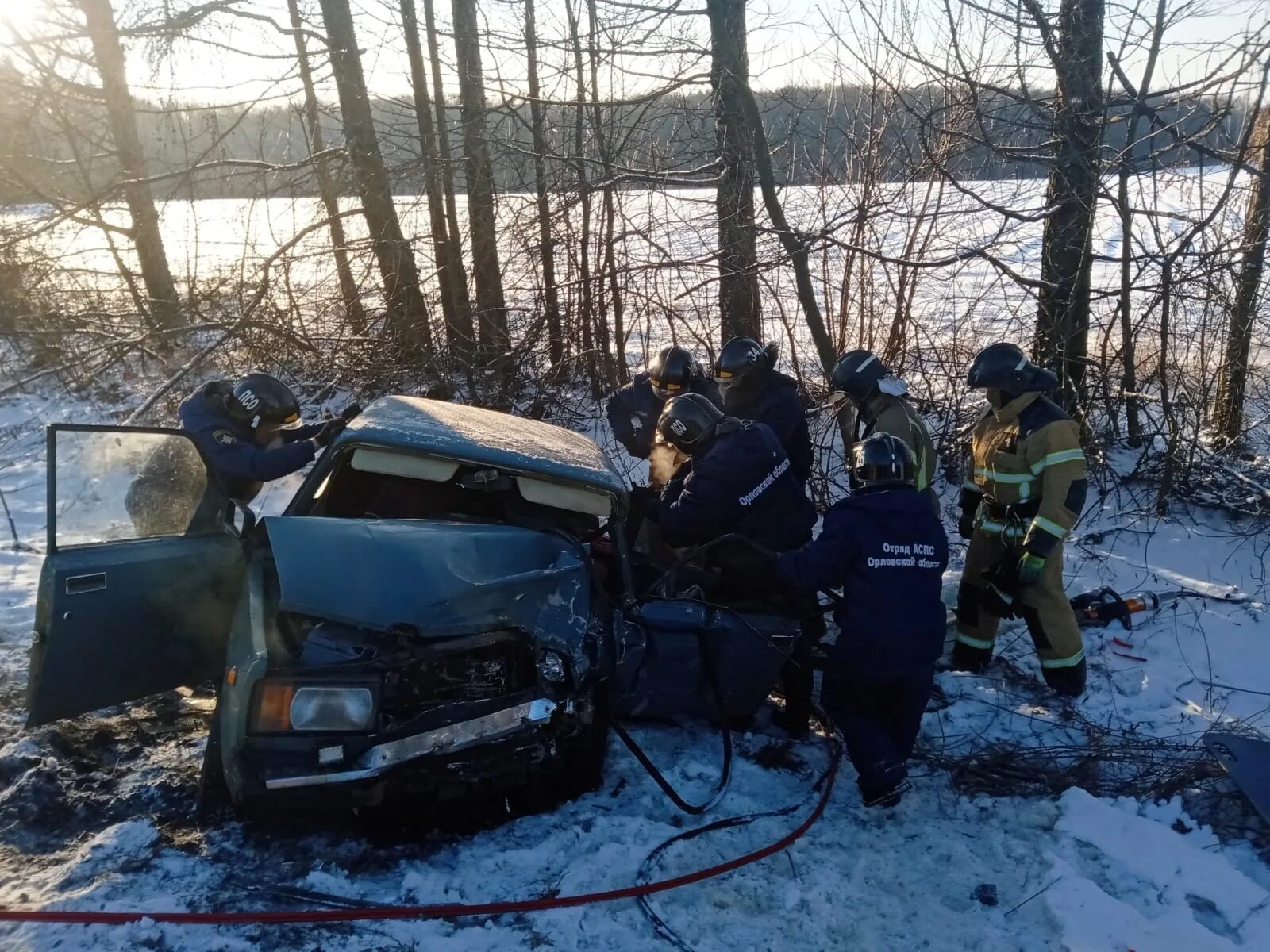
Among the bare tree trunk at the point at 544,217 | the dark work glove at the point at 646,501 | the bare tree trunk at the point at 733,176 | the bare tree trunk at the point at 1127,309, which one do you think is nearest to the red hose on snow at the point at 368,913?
the dark work glove at the point at 646,501

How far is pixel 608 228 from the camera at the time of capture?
9125mm

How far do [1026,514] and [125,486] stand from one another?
15.2 feet

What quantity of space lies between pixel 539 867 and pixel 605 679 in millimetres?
757

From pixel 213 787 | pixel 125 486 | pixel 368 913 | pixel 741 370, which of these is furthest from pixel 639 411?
pixel 368 913

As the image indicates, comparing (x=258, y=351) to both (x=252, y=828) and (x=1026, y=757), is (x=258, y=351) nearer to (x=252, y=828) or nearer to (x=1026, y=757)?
(x=252, y=828)

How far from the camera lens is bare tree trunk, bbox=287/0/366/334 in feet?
34.2

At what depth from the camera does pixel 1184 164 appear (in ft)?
23.2

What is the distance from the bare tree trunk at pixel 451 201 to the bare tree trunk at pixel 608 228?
171 cm

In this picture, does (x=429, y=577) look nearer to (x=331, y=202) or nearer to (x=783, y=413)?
(x=783, y=413)

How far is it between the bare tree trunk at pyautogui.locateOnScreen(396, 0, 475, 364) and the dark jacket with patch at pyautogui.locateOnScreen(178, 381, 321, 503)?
5286 mm

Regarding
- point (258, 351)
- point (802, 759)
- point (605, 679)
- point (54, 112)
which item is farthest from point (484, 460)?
point (54, 112)

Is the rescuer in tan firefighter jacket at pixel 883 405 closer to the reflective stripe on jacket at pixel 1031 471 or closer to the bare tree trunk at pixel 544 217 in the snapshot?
the reflective stripe on jacket at pixel 1031 471

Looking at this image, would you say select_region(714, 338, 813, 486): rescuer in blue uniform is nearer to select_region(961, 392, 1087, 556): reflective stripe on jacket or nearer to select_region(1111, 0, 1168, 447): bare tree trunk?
select_region(961, 392, 1087, 556): reflective stripe on jacket

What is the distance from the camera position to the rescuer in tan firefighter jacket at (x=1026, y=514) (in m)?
4.73
